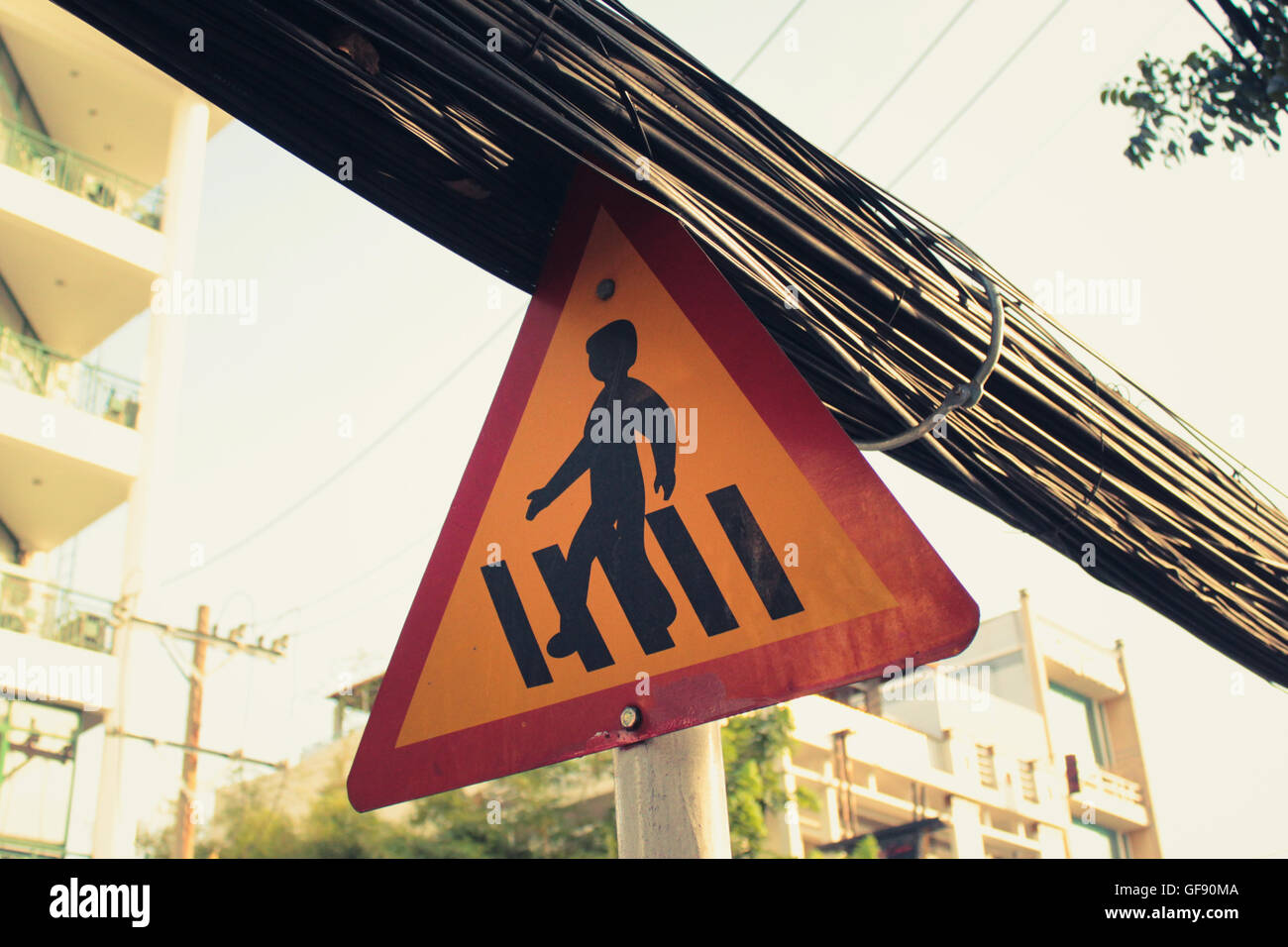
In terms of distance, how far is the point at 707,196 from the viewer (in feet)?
8.54

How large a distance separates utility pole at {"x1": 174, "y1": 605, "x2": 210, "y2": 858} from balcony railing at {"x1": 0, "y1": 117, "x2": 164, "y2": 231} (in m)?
5.83

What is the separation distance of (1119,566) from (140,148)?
57.9 ft

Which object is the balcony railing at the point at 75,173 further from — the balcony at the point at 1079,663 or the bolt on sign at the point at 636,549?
the balcony at the point at 1079,663

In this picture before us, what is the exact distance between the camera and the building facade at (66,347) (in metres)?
13.6

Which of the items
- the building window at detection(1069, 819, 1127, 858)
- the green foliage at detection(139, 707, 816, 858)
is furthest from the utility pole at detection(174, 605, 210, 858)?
the building window at detection(1069, 819, 1127, 858)

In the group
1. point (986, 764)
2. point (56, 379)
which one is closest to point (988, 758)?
point (986, 764)

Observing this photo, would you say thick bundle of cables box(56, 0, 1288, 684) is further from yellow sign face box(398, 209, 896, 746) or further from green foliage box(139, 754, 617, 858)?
green foliage box(139, 754, 617, 858)

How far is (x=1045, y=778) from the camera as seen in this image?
25.6 metres

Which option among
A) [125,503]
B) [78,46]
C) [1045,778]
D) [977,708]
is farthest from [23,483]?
[1045,778]

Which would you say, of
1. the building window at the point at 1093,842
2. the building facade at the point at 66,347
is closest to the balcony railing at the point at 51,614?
the building facade at the point at 66,347

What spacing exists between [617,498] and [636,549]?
0.11m

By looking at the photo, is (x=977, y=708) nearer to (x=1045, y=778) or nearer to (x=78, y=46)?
(x=1045, y=778)

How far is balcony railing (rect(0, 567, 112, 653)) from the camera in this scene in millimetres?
13719

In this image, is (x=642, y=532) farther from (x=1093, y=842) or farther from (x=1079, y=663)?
(x=1079, y=663)
